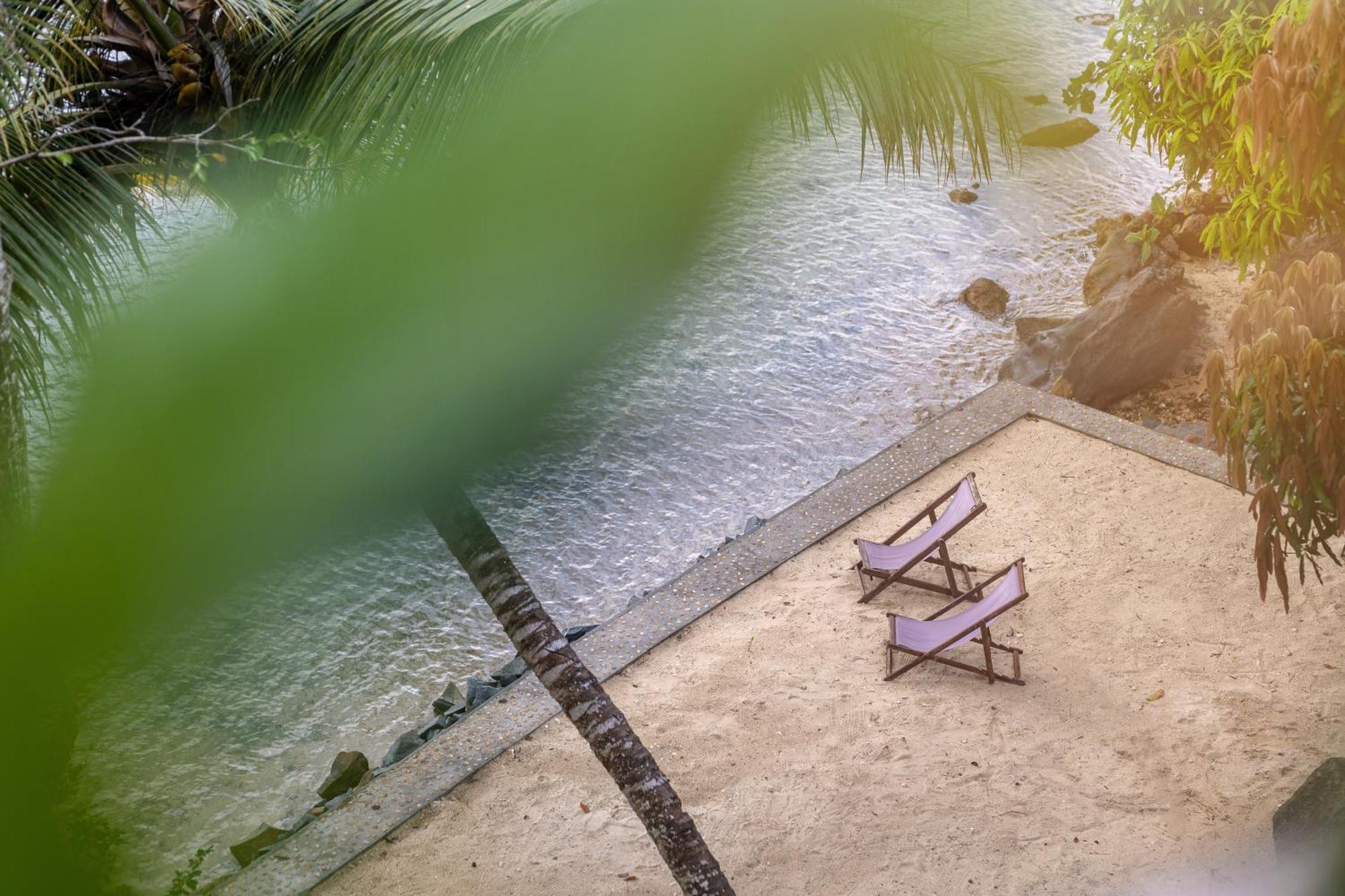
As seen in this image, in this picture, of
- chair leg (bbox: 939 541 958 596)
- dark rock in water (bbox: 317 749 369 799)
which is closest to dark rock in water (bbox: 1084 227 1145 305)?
chair leg (bbox: 939 541 958 596)

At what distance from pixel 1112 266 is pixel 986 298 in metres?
0.94

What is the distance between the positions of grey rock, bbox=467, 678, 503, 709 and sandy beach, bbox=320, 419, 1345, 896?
1.43ft

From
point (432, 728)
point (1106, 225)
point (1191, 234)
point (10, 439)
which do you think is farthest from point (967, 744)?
point (1106, 225)

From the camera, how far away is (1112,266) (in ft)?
29.0

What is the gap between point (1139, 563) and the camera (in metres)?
5.53

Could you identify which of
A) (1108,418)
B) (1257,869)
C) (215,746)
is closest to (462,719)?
(215,746)

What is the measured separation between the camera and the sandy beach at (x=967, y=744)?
13.2 ft

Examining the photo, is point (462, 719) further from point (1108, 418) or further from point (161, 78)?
point (1108, 418)

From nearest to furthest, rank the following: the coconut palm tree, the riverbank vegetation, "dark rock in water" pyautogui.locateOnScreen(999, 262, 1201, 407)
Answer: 1. the coconut palm tree
2. the riverbank vegetation
3. "dark rock in water" pyautogui.locateOnScreen(999, 262, 1201, 407)

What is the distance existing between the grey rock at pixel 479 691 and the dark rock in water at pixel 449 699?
4.4 inches

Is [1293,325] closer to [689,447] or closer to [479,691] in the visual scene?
[479,691]

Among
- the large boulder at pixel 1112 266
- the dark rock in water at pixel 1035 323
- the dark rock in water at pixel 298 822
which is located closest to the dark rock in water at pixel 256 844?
the dark rock in water at pixel 298 822

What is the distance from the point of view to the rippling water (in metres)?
0.64

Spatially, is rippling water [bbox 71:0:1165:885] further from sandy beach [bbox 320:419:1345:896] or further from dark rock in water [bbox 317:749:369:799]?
sandy beach [bbox 320:419:1345:896]
